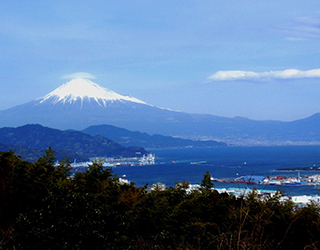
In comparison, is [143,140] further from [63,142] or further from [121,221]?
[121,221]

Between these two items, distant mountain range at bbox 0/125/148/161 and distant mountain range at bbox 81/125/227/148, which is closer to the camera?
distant mountain range at bbox 0/125/148/161

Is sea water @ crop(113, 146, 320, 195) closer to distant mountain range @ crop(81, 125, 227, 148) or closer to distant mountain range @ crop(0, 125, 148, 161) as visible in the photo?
distant mountain range @ crop(0, 125, 148, 161)

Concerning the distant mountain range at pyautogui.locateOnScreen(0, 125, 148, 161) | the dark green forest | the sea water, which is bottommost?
the sea water

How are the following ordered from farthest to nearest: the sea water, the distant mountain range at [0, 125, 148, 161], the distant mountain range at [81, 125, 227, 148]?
the distant mountain range at [81, 125, 227, 148] → the distant mountain range at [0, 125, 148, 161] → the sea water

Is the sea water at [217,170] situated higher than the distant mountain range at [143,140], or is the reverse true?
the distant mountain range at [143,140]

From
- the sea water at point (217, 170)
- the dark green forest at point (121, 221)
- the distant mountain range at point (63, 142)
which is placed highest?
the distant mountain range at point (63, 142)

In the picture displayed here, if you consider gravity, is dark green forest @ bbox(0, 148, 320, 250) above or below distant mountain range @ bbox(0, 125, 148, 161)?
below

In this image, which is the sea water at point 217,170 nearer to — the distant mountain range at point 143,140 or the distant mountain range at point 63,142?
the distant mountain range at point 63,142

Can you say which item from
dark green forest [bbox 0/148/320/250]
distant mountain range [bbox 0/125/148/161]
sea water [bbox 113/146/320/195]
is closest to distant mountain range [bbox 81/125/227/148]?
distant mountain range [bbox 0/125/148/161]

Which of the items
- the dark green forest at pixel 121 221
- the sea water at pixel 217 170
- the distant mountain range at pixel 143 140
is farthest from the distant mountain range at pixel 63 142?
the dark green forest at pixel 121 221
